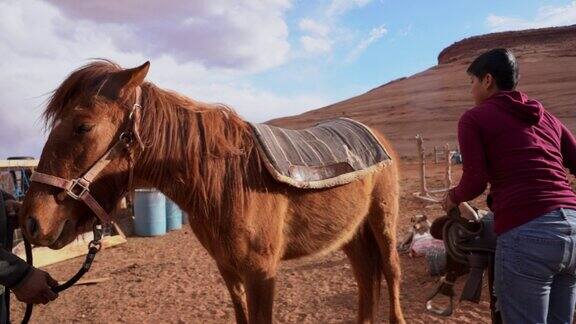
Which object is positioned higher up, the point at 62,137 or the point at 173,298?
the point at 62,137

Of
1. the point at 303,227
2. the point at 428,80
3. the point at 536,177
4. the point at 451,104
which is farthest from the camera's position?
the point at 428,80

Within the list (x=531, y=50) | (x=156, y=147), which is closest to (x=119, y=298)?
(x=156, y=147)

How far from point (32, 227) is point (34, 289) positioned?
0.31 metres

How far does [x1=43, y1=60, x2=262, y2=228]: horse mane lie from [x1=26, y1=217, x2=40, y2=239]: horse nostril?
0.49m

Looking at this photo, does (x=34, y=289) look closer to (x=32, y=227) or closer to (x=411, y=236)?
(x=32, y=227)

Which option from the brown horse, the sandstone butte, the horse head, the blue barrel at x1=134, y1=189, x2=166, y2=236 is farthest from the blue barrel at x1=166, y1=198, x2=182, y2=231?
the sandstone butte

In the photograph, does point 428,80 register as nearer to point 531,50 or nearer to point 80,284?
point 531,50

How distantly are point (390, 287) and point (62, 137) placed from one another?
2.99m

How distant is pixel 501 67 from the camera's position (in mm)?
1831

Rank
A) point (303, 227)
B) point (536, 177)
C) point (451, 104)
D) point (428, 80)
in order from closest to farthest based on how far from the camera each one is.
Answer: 1. point (536, 177)
2. point (303, 227)
3. point (451, 104)
4. point (428, 80)

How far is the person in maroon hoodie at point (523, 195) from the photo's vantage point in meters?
1.67

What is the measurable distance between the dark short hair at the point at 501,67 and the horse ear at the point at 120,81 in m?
1.64

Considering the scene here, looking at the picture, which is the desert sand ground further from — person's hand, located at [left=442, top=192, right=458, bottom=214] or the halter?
the halter

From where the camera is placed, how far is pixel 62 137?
189cm
